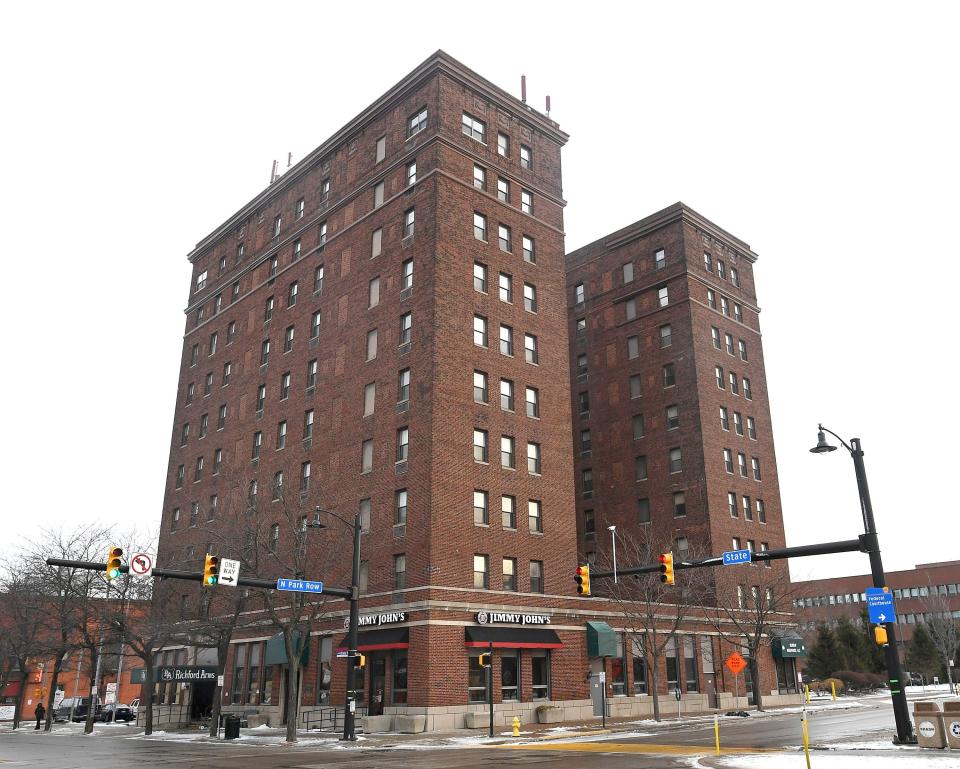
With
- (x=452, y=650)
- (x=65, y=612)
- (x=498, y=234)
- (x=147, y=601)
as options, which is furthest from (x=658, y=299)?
(x=65, y=612)

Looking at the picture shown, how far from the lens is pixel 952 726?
73.8 ft

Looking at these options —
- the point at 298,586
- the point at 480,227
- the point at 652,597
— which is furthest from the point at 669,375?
the point at 298,586

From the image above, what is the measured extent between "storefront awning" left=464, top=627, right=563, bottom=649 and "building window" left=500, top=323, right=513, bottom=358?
51.6 ft

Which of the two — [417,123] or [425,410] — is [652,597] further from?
[417,123]

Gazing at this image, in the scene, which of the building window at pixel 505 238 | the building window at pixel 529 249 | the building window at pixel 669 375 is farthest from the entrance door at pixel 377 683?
the building window at pixel 669 375

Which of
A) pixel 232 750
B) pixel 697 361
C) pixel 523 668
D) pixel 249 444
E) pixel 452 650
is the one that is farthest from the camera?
pixel 697 361

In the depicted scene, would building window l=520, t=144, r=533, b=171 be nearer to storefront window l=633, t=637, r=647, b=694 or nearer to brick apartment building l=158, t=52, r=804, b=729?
brick apartment building l=158, t=52, r=804, b=729


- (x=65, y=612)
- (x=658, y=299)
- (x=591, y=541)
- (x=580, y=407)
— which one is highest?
(x=658, y=299)

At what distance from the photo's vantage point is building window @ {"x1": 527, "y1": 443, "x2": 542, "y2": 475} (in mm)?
47906

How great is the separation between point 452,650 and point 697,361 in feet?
109

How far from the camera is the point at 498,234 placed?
51.9 m

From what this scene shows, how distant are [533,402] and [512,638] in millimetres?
14147

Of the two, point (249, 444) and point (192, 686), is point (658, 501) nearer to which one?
point (249, 444)

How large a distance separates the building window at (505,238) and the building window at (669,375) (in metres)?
20.0
